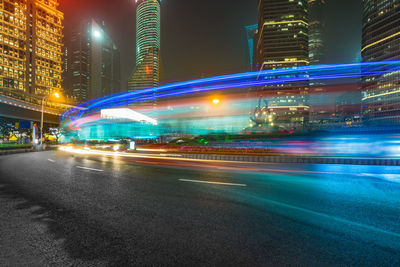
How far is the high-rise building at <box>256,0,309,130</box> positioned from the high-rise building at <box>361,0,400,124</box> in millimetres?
32963

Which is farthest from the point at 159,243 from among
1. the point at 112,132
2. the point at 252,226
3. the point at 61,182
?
the point at 112,132

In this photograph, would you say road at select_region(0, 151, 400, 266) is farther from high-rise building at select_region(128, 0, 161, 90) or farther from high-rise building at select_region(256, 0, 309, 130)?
high-rise building at select_region(128, 0, 161, 90)

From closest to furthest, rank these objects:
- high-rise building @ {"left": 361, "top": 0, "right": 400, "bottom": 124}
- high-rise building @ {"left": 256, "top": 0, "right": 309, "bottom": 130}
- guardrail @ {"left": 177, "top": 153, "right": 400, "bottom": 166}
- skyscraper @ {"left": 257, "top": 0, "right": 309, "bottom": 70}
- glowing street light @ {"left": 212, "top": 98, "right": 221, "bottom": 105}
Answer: guardrail @ {"left": 177, "top": 153, "right": 400, "bottom": 166}, glowing street light @ {"left": 212, "top": 98, "right": 221, "bottom": 105}, high-rise building @ {"left": 361, "top": 0, "right": 400, "bottom": 124}, high-rise building @ {"left": 256, "top": 0, "right": 309, "bottom": 130}, skyscraper @ {"left": 257, "top": 0, "right": 309, "bottom": 70}

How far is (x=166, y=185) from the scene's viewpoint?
703 centimetres

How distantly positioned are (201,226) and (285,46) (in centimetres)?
15189

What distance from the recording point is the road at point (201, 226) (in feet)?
8.91

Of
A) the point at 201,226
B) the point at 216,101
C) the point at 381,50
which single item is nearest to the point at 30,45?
the point at 216,101

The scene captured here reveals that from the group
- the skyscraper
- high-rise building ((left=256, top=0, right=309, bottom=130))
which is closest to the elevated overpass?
high-rise building ((left=256, top=0, right=309, bottom=130))

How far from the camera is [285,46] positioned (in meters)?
133

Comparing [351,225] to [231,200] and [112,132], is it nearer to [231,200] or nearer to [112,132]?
[231,200]

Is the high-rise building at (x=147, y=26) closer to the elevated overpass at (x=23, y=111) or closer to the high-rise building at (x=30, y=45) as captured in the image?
the high-rise building at (x=30, y=45)

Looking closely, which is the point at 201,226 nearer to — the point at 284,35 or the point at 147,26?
the point at 284,35

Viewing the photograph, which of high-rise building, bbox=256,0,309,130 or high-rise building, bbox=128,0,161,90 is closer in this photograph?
high-rise building, bbox=256,0,309,130

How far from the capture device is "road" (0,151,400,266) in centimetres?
271
